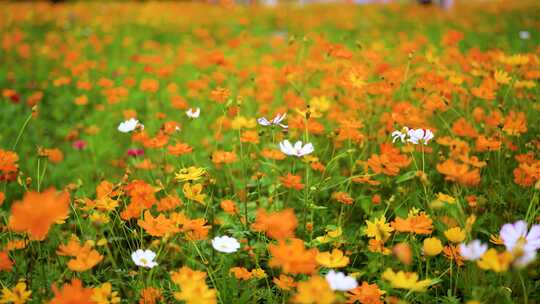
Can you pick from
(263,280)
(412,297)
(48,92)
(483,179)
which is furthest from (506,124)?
(48,92)

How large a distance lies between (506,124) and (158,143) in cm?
133

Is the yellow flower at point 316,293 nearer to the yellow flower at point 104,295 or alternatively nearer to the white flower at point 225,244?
the white flower at point 225,244

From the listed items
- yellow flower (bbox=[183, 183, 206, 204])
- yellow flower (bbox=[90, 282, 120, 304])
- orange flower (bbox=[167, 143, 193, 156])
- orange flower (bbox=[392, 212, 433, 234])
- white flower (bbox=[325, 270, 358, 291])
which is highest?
orange flower (bbox=[167, 143, 193, 156])

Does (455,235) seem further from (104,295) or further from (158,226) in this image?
(104,295)

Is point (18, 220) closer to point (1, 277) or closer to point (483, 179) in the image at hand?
point (1, 277)

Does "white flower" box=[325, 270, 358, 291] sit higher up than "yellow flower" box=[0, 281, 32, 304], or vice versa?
"yellow flower" box=[0, 281, 32, 304]

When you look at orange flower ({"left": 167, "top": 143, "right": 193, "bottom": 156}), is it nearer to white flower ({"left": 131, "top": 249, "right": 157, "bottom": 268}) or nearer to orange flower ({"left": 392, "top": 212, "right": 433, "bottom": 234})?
white flower ({"left": 131, "top": 249, "right": 157, "bottom": 268})

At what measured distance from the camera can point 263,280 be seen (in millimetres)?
1543

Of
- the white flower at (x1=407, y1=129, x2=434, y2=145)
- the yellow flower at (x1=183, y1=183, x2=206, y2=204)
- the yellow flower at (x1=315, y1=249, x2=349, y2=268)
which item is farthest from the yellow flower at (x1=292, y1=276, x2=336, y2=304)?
the white flower at (x1=407, y1=129, x2=434, y2=145)

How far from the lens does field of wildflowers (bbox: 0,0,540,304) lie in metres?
1.20

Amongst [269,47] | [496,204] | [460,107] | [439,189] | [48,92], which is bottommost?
[496,204]

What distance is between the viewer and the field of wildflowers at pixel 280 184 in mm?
1202

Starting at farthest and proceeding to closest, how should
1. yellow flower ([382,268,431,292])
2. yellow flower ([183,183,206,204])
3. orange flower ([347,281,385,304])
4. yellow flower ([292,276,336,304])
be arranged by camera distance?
yellow flower ([183,183,206,204]) < orange flower ([347,281,385,304]) < yellow flower ([382,268,431,292]) < yellow flower ([292,276,336,304])

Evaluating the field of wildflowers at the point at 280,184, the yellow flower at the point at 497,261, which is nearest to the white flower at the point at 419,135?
the field of wildflowers at the point at 280,184
